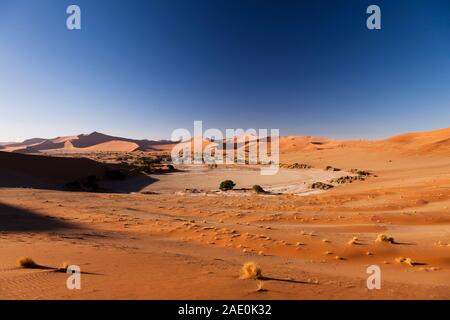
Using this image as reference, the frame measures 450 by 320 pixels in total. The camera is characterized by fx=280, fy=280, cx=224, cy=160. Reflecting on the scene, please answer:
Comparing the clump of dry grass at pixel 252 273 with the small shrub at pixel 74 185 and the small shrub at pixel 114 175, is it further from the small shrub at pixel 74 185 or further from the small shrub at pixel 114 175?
the small shrub at pixel 114 175

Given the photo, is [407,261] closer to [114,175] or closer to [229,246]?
[229,246]

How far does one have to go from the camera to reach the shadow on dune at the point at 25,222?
39.9ft

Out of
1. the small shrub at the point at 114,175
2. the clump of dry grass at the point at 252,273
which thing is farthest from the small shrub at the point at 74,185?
the clump of dry grass at the point at 252,273

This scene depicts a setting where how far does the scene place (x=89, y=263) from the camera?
7.23 metres

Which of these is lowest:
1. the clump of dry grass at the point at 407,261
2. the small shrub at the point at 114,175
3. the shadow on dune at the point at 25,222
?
the clump of dry grass at the point at 407,261

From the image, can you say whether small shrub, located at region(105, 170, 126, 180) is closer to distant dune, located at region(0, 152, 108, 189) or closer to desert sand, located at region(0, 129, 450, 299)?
distant dune, located at region(0, 152, 108, 189)

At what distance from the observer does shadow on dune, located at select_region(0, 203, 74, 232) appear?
12159mm

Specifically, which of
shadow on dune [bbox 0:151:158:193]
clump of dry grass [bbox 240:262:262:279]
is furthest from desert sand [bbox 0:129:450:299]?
shadow on dune [bbox 0:151:158:193]

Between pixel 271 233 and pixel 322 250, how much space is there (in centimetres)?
272

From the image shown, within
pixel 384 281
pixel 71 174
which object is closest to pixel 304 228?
pixel 384 281

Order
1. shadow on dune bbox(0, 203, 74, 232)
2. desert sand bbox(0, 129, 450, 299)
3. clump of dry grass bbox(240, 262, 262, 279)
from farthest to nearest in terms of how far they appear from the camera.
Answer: shadow on dune bbox(0, 203, 74, 232), clump of dry grass bbox(240, 262, 262, 279), desert sand bbox(0, 129, 450, 299)

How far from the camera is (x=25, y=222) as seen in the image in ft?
43.9

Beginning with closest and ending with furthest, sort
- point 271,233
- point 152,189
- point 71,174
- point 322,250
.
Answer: point 322,250 → point 271,233 → point 152,189 → point 71,174
